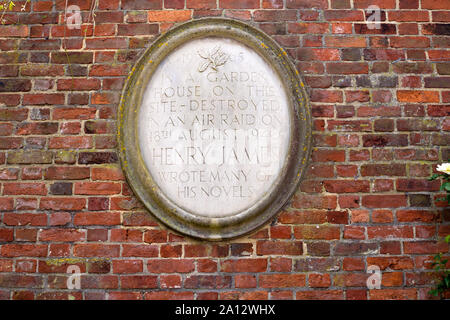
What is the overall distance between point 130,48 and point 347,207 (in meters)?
1.45

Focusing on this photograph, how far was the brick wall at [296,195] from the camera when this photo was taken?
7.11 feet

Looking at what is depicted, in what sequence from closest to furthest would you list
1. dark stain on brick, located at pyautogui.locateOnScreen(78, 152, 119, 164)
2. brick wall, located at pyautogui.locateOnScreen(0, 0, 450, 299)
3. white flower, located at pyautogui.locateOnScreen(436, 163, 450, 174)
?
white flower, located at pyautogui.locateOnScreen(436, 163, 450, 174) → brick wall, located at pyautogui.locateOnScreen(0, 0, 450, 299) → dark stain on brick, located at pyautogui.locateOnScreen(78, 152, 119, 164)

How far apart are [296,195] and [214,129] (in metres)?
0.55

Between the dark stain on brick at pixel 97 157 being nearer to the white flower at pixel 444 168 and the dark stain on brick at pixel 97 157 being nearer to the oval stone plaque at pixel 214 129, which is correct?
the oval stone plaque at pixel 214 129

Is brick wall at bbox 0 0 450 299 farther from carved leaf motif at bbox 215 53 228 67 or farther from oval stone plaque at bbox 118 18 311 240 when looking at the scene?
carved leaf motif at bbox 215 53 228 67

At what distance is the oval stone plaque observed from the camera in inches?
87.4

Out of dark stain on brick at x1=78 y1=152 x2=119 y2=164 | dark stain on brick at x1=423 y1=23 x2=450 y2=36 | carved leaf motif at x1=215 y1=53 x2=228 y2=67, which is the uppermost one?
dark stain on brick at x1=423 y1=23 x2=450 y2=36

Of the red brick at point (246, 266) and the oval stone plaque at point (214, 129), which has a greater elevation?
the oval stone plaque at point (214, 129)

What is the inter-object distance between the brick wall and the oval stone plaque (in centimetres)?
7

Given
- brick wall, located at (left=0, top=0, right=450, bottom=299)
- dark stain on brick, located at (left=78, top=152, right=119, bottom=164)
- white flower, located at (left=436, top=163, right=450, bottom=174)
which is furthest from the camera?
dark stain on brick, located at (left=78, top=152, right=119, bottom=164)

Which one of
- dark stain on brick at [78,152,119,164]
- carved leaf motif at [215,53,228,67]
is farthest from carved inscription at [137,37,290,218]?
dark stain on brick at [78,152,119,164]

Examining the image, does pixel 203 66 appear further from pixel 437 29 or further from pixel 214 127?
pixel 437 29

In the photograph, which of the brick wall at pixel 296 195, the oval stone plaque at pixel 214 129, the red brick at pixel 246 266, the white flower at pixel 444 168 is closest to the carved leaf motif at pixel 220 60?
the oval stone plaque at pixel 214 129

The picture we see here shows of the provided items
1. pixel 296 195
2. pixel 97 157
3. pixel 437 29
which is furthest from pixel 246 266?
pixel 437 29
